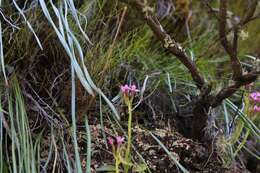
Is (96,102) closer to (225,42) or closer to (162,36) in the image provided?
(162,36)

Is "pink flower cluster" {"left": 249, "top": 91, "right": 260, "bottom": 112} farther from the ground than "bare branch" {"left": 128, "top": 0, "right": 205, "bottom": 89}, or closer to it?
closer to it

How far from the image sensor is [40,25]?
1.44m

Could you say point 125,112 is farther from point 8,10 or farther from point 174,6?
point 174,6

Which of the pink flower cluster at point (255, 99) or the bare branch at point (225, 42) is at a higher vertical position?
the bare branch at point (225, 42)

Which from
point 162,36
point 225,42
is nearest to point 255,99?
point 225,42

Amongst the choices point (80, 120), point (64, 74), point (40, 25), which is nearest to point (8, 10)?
point (40, 25)

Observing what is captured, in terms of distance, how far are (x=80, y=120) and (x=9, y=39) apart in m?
0.30

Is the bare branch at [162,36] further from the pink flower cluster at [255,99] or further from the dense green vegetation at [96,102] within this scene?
the pink flower cluster at [255,99]

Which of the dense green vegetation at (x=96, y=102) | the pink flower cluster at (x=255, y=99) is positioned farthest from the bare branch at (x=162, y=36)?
the pink flower cluster at (x=255, y=99)

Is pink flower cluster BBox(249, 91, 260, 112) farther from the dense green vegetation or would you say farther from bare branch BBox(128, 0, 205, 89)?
bare branch BBox(128, 0, 205, 89)

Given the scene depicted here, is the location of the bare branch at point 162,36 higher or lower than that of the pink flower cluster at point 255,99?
higher

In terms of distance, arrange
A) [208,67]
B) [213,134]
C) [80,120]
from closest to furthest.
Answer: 1. [80,120]
2. [213,134]
3. [208,67]

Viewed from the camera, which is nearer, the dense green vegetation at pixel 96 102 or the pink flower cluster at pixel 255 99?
the dense green vegetation at pixel 96 102

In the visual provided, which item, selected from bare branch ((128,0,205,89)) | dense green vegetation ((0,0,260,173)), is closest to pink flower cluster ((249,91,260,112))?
dense green vegetation ((0,0,260,173))
